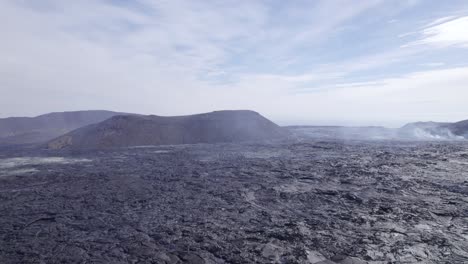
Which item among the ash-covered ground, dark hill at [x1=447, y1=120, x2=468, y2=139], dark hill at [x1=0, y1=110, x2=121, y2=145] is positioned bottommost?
the ash-covered ground

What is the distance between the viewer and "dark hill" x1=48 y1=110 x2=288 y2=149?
85.3 feet

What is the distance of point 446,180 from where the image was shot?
320 inches

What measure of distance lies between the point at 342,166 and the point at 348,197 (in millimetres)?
4146

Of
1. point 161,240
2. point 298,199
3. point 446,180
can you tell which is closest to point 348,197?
point 298,199

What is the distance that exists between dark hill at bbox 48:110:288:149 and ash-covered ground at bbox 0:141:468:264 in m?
15.6

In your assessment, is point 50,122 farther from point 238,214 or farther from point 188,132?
point 238,214

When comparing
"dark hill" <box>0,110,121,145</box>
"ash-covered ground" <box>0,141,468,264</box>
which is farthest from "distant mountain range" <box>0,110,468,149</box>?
"dark hill" <box>0,110,121,145</box>

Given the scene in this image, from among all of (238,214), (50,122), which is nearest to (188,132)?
(238,214)

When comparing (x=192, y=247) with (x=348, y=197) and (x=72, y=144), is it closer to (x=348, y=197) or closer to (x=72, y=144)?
(x=348, y=197)

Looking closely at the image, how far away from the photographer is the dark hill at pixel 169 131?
26000 mm

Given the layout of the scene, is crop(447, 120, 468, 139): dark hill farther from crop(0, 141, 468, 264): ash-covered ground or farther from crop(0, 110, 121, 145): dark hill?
crop(0, 110, 121, 145): dark hill

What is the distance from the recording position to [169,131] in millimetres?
28031

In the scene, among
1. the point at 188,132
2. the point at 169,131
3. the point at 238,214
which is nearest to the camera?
the point at 238,214

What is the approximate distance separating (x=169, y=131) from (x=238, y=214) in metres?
23.4
